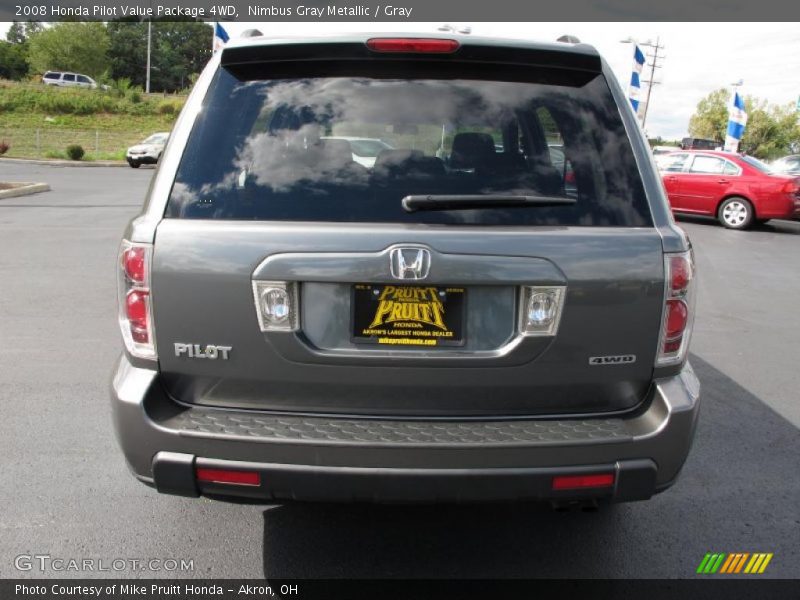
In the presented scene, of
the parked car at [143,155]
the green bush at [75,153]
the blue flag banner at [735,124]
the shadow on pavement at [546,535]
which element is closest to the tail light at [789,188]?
the shadow on pavement at [546,535]

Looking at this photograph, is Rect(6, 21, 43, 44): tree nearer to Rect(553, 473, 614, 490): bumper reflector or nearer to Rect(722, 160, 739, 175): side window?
Rect(722, 160, 739, 175): side window

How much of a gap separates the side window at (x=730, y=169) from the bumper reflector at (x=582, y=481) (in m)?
14.7

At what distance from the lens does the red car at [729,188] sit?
14.8 m

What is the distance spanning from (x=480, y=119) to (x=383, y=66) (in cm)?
40

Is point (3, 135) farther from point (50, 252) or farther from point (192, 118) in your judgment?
point (192, 118)

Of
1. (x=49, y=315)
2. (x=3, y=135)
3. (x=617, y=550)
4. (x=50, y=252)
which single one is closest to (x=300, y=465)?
(x=617, y=550)

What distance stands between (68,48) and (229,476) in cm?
10577

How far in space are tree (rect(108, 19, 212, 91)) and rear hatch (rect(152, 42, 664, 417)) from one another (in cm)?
11422

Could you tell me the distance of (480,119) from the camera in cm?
267

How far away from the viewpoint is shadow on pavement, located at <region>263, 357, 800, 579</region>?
118 inches

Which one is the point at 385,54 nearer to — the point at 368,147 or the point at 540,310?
the point at 368,147

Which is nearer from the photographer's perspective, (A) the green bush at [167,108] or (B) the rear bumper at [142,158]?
(B) the rear bumper at [142,158]

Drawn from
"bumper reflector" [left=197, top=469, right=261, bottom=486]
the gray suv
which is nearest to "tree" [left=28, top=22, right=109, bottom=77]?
the gray suv

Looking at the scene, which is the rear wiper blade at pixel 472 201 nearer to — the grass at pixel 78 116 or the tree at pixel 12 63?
the grass at pixel 78 116
